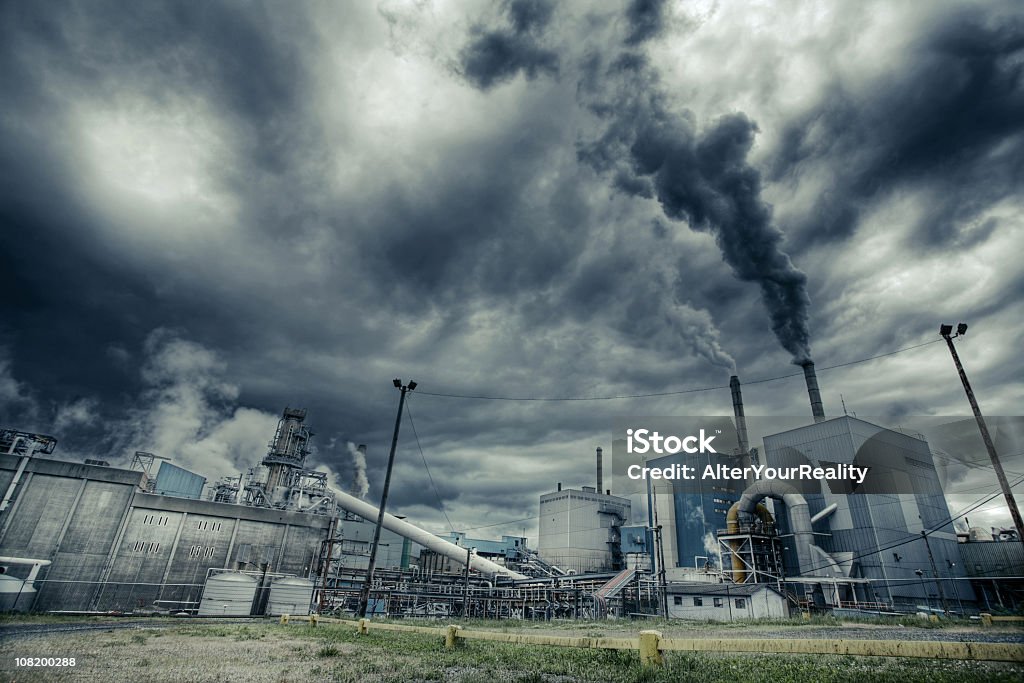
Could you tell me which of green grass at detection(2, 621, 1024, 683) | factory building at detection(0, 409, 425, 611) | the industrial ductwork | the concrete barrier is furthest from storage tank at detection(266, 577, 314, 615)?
the industrial ductwork

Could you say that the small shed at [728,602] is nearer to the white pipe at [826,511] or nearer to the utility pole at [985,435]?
the white pipe at [826,511]

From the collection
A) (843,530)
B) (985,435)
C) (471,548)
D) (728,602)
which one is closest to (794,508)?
(843,530)

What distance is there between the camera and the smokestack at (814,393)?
170 feet

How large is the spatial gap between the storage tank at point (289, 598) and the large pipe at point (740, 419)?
51.8 m

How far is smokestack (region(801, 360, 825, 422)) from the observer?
51722 millimetres

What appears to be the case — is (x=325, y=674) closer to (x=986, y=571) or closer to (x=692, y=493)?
(x=692, y=493)

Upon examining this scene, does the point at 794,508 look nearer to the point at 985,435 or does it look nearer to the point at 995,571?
the point at 995,571

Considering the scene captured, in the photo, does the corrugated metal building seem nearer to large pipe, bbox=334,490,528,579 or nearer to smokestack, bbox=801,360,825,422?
smokestack, bbox=801,360,825,422

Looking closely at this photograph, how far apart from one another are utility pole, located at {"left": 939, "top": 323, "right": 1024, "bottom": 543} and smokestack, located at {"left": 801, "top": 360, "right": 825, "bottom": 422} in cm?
3091

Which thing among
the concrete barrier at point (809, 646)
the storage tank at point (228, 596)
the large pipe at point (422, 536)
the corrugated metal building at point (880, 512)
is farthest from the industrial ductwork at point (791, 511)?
the concrete barrier at point (809, 646)

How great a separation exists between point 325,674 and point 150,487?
49.3 metres

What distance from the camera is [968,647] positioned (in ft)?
14.7

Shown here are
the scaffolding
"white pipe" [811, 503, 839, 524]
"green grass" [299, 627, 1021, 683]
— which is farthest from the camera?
"white pipe" [811, 503, 839, 524]

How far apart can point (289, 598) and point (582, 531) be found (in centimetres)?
4560
